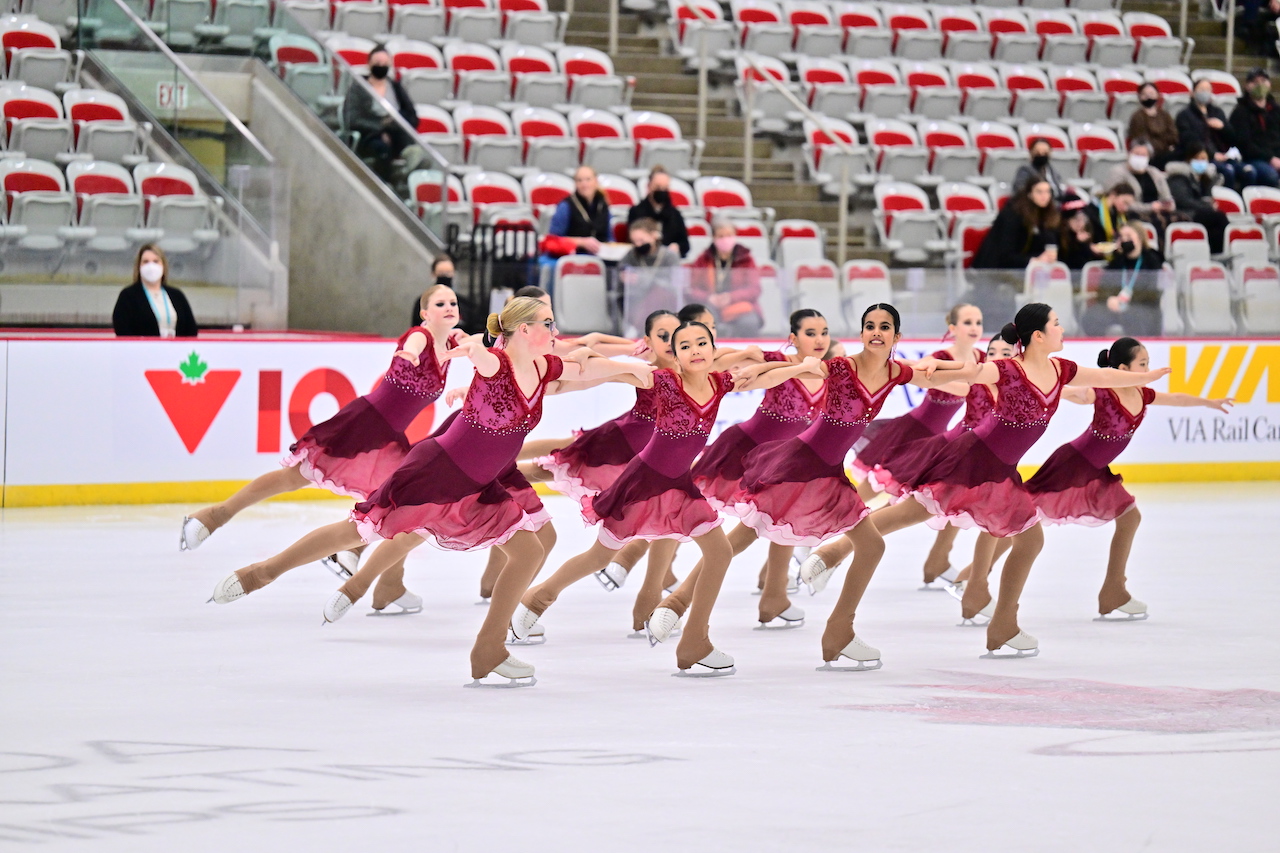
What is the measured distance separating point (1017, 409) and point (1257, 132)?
442 inches

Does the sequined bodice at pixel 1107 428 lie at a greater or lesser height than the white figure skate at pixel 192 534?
greater

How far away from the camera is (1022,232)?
1290 centimetres

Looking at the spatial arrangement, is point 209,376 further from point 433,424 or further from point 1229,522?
point 1229,522

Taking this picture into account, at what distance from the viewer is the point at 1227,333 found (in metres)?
12.9

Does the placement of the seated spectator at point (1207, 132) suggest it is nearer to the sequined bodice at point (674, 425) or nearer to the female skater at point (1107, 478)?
the female skater at point (1107, 478)

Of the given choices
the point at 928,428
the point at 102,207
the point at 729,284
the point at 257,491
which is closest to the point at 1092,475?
the point at 928,428

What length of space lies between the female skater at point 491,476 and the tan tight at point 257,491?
1486 millimetres

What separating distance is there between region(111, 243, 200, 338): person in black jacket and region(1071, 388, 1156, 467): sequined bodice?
18.6 ft

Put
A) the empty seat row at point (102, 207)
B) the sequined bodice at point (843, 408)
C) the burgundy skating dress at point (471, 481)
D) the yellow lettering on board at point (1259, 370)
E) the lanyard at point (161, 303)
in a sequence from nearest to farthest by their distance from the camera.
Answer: the burgundy skating dress at point (471, 481) < the sequined bodice at point (843, 408) < the lanyard at point (161, 303) < the empty seat row at point (102, 207) < the yellow lettering on board at point (1259, 370)

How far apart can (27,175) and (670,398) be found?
6.82 metres

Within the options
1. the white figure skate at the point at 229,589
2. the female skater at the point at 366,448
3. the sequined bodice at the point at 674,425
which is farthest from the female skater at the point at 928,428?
the white figure skate at the point at 229,589

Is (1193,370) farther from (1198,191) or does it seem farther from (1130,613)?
(1130,613)

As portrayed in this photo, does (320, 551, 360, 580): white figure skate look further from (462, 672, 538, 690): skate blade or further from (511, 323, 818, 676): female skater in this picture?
(462, 672, 538, 690): skate blade

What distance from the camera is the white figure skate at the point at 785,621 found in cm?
695
